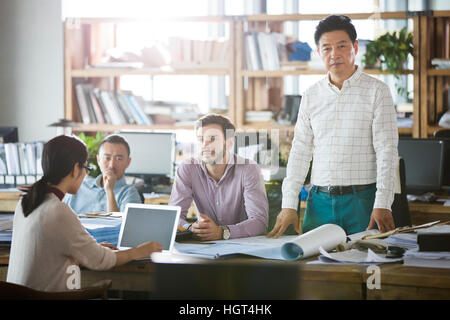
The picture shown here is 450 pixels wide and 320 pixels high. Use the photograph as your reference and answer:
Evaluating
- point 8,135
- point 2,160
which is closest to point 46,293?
point 2,160

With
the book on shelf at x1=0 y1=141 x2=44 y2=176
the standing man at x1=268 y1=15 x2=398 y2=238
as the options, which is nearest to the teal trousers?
the standing man at x1=268 y1=15 x2=398 y2=238

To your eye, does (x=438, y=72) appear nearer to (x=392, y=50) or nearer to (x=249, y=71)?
(x=392, y=50)

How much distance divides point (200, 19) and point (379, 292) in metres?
3.40

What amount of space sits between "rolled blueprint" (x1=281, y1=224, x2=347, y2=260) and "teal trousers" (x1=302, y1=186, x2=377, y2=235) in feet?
1.98

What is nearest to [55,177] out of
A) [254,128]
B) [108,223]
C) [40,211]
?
[40,211]

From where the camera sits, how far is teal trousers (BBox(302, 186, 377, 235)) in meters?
2.48

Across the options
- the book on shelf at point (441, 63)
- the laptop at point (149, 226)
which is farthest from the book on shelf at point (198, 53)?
the laptop at point (149, 226)

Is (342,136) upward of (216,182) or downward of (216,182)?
upward

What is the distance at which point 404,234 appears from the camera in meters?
2.07

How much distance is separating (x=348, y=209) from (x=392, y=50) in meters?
2.25

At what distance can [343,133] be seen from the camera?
252 cm

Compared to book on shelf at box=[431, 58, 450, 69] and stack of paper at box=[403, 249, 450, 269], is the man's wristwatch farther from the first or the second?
book on shelf at box=[431, 58, 450, 69]

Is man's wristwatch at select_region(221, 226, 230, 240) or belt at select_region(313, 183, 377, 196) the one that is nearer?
man's wristwatch at select_region(221, 226, 230, 240)

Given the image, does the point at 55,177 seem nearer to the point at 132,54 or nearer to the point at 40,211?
the point at 40,211
